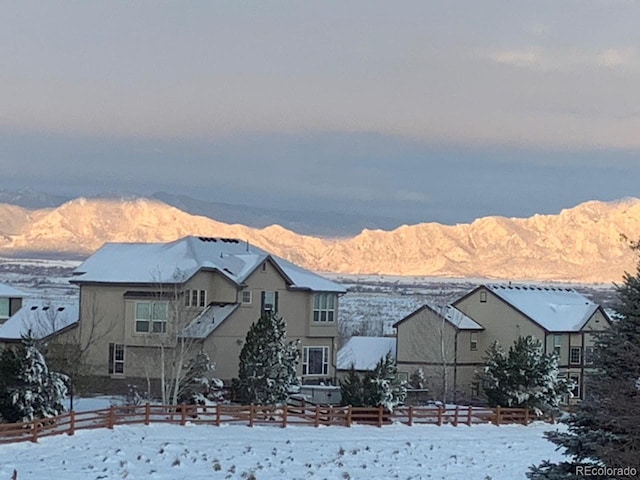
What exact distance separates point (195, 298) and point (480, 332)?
24.0m

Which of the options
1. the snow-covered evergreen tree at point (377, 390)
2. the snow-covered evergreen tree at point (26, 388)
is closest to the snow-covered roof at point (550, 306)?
the snow-covered evergreen tree at point (377, 390)

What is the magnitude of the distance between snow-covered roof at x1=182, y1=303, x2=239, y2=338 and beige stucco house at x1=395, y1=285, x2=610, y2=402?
1805cm

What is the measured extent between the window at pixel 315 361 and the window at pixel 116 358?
930 centimetres

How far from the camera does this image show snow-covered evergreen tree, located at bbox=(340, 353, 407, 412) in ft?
155

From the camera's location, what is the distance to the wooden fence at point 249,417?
1457 inches

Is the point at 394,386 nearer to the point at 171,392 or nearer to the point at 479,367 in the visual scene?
the point at 171,392

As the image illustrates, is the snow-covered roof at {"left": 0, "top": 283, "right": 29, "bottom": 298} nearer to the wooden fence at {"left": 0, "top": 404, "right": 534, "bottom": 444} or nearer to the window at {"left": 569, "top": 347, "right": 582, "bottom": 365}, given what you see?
the wooden fence at {"left": 0, "top": 404, "right": 534, "bottom": 444}

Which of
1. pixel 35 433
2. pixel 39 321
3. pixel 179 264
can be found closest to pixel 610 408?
pixel 35 433

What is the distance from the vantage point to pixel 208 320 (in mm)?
54906

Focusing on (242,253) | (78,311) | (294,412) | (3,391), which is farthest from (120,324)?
(3,391)

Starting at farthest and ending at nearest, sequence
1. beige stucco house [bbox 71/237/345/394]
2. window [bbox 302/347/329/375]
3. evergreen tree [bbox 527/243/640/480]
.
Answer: window [bbox 302/347/329/375] → beige stucco house [bbox 71/237/345/394] → evergreen tree [bbox 527/243/640/480]

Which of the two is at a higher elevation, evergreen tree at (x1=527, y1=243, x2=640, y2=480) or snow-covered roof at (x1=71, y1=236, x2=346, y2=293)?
snow-covered roof at (x1=71, y1=236, x2=346, y2=293)

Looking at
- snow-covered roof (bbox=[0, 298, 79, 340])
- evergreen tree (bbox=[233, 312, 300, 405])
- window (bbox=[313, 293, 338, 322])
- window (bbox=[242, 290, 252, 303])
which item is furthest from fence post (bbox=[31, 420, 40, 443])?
window (bbox=[313, 293, 338, 322])

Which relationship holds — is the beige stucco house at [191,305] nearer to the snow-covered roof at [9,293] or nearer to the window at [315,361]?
the window at [315,361]
